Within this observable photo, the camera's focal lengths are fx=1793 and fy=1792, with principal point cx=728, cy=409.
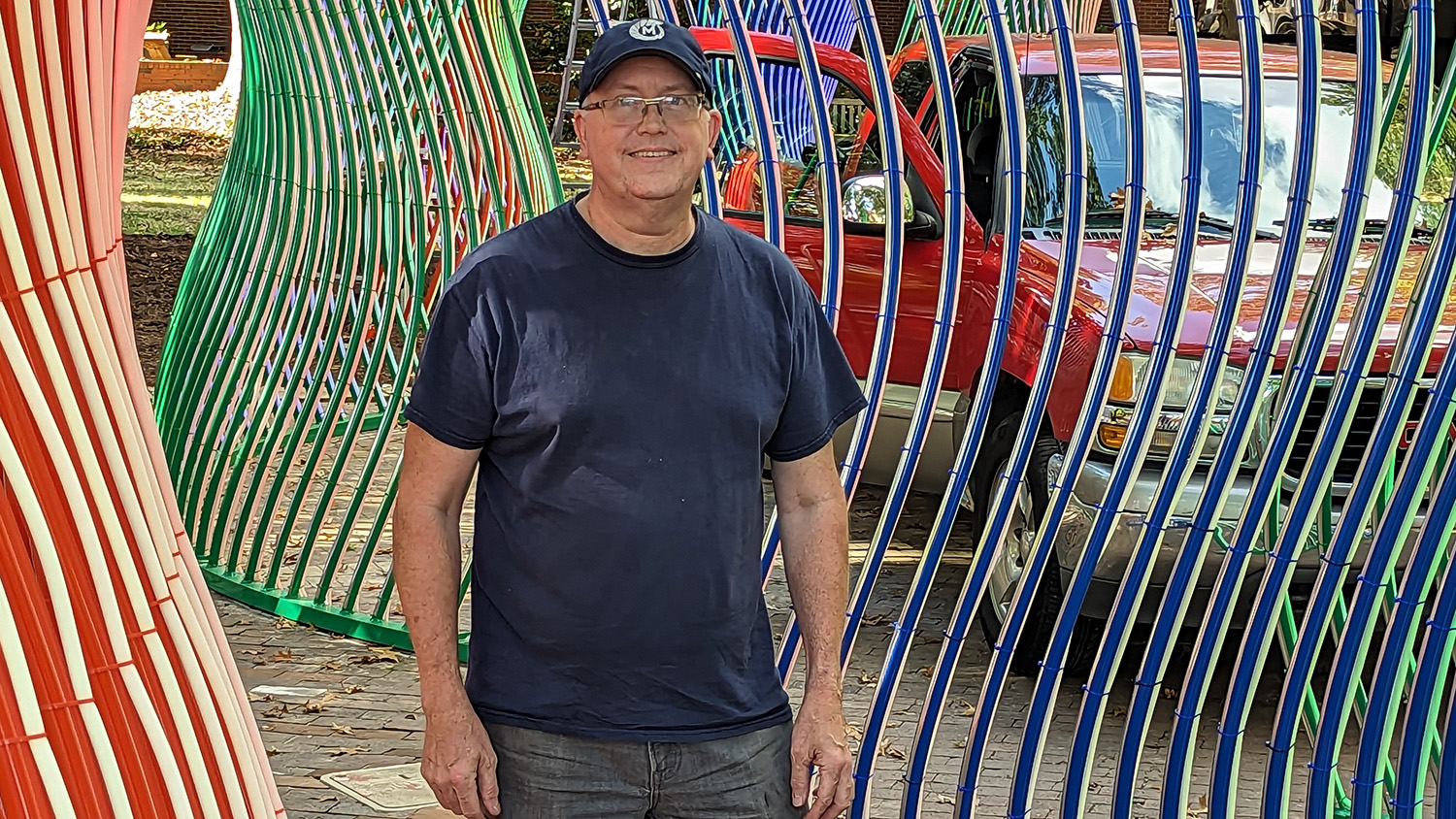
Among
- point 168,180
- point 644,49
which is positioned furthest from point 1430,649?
point 168,180

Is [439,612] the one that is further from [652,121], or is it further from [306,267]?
[306,267]

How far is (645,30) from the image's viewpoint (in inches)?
104

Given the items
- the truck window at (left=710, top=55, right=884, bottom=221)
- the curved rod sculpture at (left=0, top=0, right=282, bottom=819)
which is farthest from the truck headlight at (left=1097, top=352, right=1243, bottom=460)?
the curved rod sculpture at (left=0, top=0, right=282, bottom=819)

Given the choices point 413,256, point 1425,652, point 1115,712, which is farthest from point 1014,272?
point 413,256

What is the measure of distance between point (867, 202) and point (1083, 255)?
0.81 m

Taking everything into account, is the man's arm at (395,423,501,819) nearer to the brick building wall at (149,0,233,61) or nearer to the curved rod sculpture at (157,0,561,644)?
the curved rod sculpture at (157,0,561,644)

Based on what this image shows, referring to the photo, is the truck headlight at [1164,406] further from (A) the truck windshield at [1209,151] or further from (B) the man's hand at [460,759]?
(B) the man's hand at [460,759]

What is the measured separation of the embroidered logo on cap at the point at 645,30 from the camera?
2625 millimetres

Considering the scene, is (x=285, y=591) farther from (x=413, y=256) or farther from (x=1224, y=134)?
(x=1224, y=134)

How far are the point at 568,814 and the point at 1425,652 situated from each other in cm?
162

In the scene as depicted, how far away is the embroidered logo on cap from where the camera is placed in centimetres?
262

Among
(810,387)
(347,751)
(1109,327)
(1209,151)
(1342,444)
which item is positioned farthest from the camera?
(1209,151)

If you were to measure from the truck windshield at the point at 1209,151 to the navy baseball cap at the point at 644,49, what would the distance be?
3.24 m

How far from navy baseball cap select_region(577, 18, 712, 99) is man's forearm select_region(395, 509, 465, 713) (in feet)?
2.25
